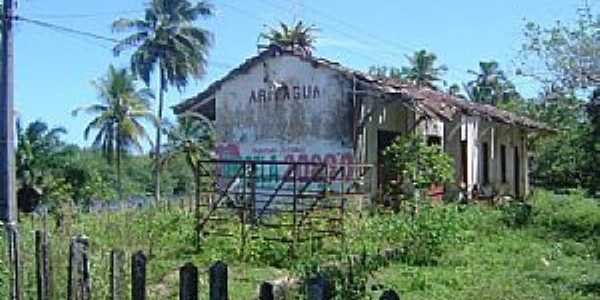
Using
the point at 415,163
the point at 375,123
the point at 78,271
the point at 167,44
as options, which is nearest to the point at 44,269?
the point at 78,271

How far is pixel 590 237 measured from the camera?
1934 centimetres

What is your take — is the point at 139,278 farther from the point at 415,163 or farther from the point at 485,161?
the point at 485,161

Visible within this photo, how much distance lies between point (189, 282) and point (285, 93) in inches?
736

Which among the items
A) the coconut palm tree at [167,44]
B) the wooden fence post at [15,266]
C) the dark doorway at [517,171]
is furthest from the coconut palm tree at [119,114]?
the wooden fence post at [15,266]

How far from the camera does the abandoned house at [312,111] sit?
2277cm

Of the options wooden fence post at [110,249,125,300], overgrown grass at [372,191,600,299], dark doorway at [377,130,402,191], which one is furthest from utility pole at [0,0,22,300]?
dark doorway at [377,130,402,191]

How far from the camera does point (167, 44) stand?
45906 mm

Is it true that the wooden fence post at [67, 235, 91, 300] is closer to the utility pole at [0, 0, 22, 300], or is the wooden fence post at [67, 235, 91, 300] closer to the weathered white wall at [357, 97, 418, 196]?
the utility pole at [0, 0, 22, 300]

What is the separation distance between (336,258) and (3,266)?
5.66 metres

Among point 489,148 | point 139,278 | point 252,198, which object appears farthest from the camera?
point 489,148

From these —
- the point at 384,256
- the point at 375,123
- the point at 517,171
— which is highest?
the point at 375,123

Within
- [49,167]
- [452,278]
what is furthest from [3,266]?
[49,167]

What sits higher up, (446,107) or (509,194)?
Answer: (446,107)

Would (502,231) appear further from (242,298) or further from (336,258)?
(242,298)
